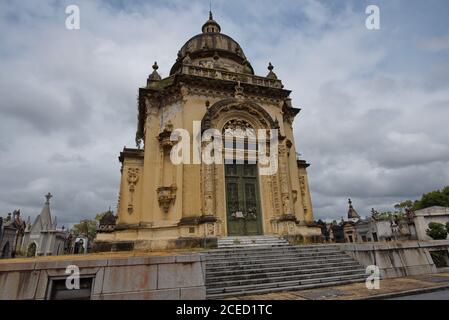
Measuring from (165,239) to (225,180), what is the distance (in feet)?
14.8

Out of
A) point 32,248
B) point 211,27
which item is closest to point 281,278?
point 211,27

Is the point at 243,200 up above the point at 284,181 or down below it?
below

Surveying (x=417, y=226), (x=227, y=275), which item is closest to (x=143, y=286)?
(x=227, y=275)

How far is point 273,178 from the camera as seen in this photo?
1502cm

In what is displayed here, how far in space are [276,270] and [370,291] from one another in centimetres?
289

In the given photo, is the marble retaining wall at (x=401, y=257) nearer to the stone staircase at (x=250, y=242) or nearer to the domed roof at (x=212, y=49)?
the stone staircase at (x=250, y=242)

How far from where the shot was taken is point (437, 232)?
26.0 metres

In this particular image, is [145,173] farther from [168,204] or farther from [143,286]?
[143,286]

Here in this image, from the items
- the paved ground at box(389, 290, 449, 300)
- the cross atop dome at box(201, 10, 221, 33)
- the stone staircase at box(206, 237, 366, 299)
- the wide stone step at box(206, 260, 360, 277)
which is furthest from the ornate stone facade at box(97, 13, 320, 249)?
the cross atop dome at box(201, 10, 221, 33)

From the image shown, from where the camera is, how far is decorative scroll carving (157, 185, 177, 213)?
13.7 m

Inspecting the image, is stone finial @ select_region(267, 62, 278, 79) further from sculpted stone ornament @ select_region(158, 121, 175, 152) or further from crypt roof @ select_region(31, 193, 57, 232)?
crypt roof @ select_region(31, 193, 57, 232)

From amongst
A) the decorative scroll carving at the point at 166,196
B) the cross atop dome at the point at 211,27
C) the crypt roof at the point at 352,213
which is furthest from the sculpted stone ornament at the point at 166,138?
the crypt roof at the point at 352,213

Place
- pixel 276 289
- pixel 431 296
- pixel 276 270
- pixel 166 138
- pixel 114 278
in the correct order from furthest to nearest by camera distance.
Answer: pixel 166 138 → pixel 276 270 → pixel 276 289 → pixel 431 296 → pixel 114 278

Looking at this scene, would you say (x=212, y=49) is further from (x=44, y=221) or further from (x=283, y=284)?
(x=44, y=221)
